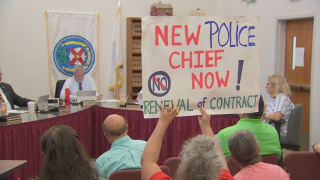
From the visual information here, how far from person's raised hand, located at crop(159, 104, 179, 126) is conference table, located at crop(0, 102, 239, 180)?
247cm

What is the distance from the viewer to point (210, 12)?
7367 millimetres

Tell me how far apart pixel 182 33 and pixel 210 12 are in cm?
583

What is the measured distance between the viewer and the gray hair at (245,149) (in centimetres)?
199

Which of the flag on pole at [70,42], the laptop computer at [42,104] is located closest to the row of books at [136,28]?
the flag on pole at [70,42]

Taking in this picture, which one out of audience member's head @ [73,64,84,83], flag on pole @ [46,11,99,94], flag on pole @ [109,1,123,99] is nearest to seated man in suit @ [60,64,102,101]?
audience member's head @ [73,64,84,83]

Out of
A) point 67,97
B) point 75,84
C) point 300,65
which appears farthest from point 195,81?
point 300,65

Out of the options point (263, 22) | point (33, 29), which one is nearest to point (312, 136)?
point (263, 22)

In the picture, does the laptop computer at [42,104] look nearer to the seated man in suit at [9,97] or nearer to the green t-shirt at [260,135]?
the seated man in suit at [9,97]

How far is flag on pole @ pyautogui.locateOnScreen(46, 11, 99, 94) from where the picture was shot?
20.6 ft

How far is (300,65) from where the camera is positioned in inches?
217

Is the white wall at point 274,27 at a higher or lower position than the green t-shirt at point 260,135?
higher

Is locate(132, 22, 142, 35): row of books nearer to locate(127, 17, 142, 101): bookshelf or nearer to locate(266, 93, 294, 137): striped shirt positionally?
locate(127, 17, 142, 101): bookshelf

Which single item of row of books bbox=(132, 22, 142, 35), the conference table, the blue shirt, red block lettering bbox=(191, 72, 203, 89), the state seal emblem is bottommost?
the conference table

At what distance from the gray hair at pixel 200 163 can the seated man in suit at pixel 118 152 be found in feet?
3.69
